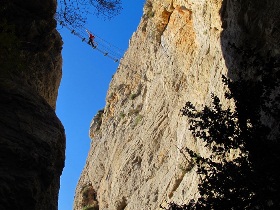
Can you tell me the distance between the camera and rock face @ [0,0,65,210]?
330 inches

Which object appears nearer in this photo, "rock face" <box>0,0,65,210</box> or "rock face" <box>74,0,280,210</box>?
"rock face" <box>0,0,65,210</box>

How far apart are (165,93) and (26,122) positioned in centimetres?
1295

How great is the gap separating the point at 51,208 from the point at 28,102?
8.91 ft

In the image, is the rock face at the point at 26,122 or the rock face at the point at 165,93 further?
the rock face at the point at 165,93

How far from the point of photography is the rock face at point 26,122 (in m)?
8.38

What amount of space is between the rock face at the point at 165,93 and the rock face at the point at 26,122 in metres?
5.31

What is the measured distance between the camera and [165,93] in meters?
22.0

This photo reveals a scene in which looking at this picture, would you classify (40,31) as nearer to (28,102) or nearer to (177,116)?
(28,102)

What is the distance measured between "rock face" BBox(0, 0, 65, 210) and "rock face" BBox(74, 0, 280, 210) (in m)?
5.31

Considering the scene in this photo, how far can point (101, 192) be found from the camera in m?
25.4

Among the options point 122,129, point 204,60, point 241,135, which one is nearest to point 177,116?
point 204,60

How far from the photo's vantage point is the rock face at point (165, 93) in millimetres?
13261

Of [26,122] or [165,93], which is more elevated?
[165,93]

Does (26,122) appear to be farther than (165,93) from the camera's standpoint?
No
